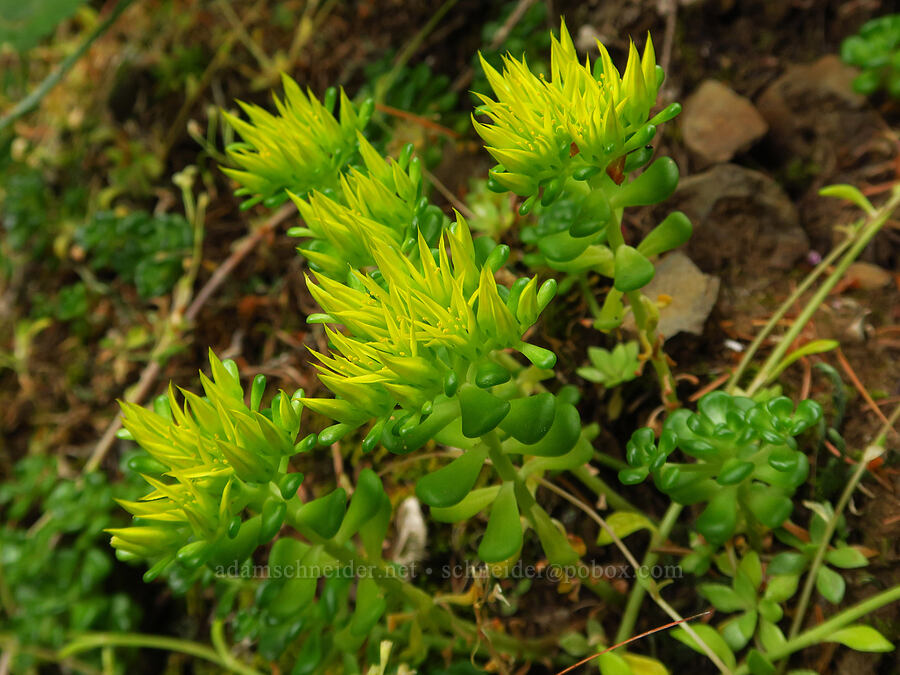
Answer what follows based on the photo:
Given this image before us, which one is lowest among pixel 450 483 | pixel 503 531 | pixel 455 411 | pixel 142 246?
pixel 503 531

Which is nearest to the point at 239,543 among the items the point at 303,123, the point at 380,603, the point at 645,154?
the point at 380,603

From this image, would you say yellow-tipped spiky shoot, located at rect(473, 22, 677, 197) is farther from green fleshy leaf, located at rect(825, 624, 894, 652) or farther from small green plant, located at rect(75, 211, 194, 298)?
small green plant, located at rect(75, 211, 194, 298)

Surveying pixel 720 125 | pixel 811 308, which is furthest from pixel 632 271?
pixel 720 125

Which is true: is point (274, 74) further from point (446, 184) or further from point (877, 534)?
point (877, 534)

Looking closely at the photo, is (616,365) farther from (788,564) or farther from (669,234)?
(788,564)

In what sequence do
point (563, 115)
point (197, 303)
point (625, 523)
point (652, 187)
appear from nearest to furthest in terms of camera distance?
point (563, 115), point (652, 187), point (625, 523), point (197, 303)

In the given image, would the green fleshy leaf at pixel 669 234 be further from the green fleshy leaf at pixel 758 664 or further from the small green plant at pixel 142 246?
the small green plant at pixel 142 246

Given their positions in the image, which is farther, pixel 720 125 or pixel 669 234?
pixel 720 125

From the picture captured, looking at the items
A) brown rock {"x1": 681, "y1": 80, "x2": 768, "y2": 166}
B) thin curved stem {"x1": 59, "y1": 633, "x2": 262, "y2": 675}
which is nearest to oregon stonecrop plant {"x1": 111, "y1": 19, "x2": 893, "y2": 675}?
thin curved stem {"x1": 59, "y1": 633, "x2": 262, "y2": 675}

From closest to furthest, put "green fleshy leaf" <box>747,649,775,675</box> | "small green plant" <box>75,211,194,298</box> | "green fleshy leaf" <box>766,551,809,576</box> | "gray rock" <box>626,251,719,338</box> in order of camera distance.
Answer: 1. "green fleshy leaf" <box>747,649,775,675</box>
2. "green fleshy leaf" <box>766,551,809,576</box>
3. "gray rock" <box>626,251,719,338</box>
4. "small green plant" <box>75,211,194,298</box>
